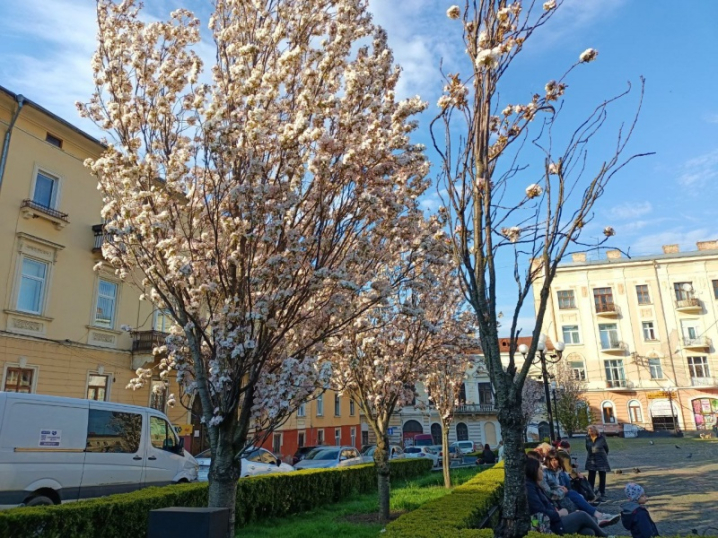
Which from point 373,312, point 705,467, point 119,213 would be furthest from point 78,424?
point 705,467

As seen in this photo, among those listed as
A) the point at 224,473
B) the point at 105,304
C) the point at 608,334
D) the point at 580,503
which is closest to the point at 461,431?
the point at 608,334

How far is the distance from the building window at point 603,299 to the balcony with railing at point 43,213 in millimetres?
44671

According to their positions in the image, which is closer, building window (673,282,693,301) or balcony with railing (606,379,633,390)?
balcony with railing (606,379,633,390)

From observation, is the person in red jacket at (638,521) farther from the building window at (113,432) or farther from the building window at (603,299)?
the building window at (603,299)

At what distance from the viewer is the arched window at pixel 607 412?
150ft

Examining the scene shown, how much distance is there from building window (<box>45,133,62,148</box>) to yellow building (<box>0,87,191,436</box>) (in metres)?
0.03

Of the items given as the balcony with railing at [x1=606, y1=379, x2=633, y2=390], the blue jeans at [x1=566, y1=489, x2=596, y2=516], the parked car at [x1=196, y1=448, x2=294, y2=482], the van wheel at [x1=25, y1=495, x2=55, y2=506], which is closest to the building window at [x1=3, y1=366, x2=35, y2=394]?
the parked car at [x1=196, y1=448, x2=294, y2=482]

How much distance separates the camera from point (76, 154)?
1894 cm

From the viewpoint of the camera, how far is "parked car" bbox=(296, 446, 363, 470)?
17.4 metres

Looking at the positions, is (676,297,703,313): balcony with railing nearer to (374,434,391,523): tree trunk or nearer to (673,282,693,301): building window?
(673,282,693,301): building window

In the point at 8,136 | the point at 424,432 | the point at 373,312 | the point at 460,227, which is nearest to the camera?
the point at 460,227

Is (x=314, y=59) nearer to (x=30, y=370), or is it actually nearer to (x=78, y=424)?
(x=78, y=424)

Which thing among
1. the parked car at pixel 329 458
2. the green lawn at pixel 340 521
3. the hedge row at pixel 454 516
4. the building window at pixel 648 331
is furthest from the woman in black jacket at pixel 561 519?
the building window at pixel 648 331

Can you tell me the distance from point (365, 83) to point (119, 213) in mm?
3373
